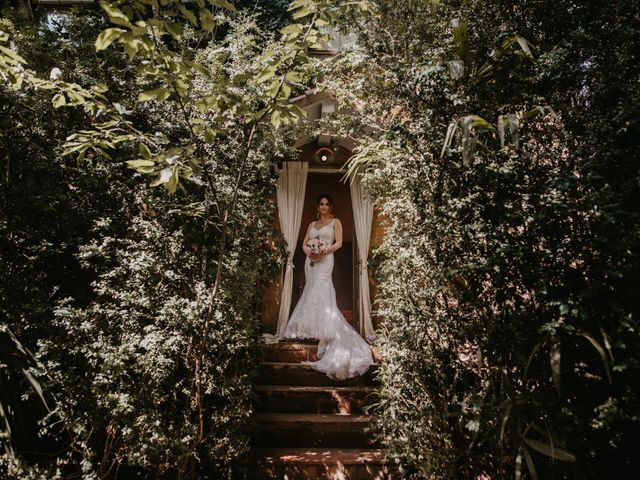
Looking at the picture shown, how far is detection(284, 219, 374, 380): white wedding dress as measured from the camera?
470cm

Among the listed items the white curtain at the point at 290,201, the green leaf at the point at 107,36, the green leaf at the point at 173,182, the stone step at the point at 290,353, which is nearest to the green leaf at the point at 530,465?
the green leaf at the point at 173,182

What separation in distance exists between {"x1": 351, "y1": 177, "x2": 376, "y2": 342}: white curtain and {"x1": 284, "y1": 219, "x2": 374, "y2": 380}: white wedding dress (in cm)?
55

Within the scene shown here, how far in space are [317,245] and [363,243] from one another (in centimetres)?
87

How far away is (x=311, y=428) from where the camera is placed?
3.94 meters

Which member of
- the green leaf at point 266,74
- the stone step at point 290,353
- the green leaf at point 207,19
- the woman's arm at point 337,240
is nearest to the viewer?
the green leaf at point 207,19

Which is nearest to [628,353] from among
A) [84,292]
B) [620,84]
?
[620,84]

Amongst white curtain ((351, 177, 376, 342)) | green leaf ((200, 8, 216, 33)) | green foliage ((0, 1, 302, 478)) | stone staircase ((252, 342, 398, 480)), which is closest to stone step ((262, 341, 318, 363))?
stone staircase ((252, 342, 398, 480))

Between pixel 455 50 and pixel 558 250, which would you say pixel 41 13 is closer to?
pixel 455 50

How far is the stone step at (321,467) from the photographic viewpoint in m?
3.40

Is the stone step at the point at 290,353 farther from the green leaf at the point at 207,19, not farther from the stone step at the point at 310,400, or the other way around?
the green leaf at the point at 207,19

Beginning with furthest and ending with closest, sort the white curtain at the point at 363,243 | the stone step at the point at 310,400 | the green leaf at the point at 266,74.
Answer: the white curtain at the point at 363,243 → the stone step at the point at 310,400 → the green leaf at the point at 266,74

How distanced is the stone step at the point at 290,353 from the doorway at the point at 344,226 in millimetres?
2154

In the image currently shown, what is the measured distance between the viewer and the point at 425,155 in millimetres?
2566

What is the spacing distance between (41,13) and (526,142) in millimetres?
7931
